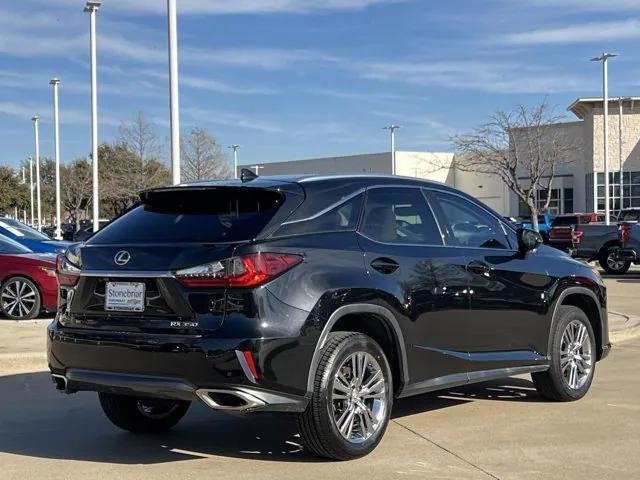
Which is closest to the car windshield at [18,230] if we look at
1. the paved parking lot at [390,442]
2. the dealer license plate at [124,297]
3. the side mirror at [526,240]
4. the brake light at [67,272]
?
the paved parking lot at [390,442]

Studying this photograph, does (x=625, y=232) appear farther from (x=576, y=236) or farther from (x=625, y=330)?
(x=625, y=330)

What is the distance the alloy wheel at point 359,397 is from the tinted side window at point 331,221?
2.74ft

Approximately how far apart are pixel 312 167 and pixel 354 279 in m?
77.5

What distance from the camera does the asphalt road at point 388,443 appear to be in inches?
209

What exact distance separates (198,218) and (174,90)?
10.4 metres

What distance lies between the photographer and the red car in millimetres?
12992

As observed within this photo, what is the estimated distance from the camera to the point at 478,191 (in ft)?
237

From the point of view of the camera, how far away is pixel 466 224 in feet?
21.7

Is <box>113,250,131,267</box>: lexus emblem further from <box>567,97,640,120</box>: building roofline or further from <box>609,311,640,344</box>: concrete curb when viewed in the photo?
<box>567,97,640,120</box>: building roofline

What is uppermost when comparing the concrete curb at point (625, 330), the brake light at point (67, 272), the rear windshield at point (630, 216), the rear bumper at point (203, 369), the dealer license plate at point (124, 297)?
the rear windshield at point (630, 216)

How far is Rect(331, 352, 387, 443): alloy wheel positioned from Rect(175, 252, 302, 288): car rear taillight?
2.69ft

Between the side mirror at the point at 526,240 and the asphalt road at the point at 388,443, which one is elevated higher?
the side mirror at the point at 526,240

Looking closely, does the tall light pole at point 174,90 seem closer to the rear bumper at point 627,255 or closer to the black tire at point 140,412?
the black tire at point 140,412

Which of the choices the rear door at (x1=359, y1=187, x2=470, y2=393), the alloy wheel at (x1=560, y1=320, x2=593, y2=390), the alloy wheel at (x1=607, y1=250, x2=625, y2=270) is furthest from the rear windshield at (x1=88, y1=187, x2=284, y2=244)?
the alloy wheel at (x1=607, y1=250, x2=625, y2=270)
